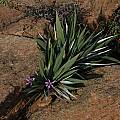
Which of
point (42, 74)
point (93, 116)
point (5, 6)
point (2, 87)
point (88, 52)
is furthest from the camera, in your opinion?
point (5, 6)

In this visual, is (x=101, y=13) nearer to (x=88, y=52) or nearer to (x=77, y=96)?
(x=88, y=52)

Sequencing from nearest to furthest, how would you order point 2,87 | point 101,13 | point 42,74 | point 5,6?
1. point 42,74
2. point 2,87
3. point 101,13
4. point 5,6

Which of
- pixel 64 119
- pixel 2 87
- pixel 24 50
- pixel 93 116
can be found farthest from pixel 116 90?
pixel 24 50

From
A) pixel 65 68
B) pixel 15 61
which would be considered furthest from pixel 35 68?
pixel 65 68

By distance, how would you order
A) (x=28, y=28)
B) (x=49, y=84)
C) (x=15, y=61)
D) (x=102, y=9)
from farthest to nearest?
(x=102, y=9)
(x=28, y=28)
(x=15, y=61)
(x=49, y=84)

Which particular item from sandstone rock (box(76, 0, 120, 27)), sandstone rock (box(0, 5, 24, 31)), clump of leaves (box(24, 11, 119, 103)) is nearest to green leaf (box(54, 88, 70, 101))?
clump of leaves (box(24, 11, 119, 103))

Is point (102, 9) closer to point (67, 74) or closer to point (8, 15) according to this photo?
point (8, 15)
